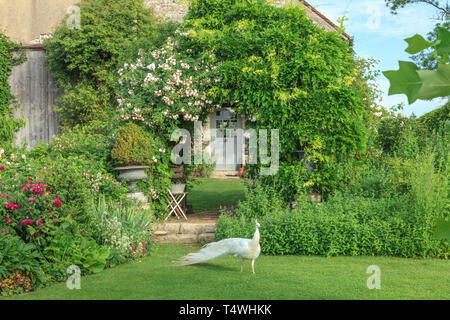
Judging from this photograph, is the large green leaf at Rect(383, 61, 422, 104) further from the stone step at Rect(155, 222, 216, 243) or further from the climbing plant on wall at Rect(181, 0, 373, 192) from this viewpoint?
the climbing plant on wall at Rect(181, 0, 373, 192)

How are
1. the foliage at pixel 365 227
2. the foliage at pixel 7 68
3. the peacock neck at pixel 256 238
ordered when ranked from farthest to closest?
the foliage at pixel 7 68, the foliage at pixel 365 227, the peacock neck at pixel 256 238

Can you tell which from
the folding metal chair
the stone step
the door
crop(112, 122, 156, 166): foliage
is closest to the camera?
the stone step

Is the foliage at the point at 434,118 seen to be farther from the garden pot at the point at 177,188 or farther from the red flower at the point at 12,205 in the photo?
the red flower at the point at 12,205

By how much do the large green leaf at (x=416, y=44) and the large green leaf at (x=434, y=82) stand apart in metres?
0.06

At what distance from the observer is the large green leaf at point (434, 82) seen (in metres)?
0.73

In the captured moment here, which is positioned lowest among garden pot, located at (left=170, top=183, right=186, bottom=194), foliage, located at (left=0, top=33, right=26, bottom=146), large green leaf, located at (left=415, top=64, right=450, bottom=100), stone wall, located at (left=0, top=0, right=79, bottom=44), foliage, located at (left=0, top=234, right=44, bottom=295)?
foliage, located at (left=0, top=234, right=44, bottom=295)

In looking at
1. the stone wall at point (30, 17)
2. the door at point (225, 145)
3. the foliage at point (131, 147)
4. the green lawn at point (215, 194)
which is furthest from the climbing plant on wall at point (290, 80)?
the stone wall at point (30, 17)

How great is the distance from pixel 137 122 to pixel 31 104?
7303 millimetres

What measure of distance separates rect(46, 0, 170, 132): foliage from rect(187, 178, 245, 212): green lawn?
379 centimetres

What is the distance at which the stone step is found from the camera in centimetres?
749

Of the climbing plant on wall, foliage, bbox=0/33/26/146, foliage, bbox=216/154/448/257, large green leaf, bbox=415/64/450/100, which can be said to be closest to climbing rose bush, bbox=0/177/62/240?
foliage, bbox=216/154/448/257

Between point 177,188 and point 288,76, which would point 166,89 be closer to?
point 177,188

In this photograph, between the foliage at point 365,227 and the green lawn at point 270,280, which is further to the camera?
the foliage at point 365,227
